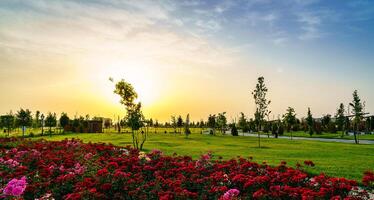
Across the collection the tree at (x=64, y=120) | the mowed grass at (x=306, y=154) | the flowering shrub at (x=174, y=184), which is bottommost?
the mowed grass at (x=306, y=154)

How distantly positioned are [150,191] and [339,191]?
4.48m

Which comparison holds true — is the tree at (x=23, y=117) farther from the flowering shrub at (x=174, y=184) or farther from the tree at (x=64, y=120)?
the flowering shrub at (x=174, y=184)

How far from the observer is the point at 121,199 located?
302 inches

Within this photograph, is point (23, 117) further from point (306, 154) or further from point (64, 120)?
point (306, 154)

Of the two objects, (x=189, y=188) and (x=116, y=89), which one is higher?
(x=116, y=89)

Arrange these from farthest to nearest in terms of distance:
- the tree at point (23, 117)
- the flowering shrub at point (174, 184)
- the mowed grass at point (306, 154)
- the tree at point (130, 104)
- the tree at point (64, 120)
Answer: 1. the tree at point (64, 120)
2. the tree at point (23, 117)
3. the tree at point (130, 104)
4. the mowed grass at point (306, 154)
5. the flowering shrub at point (174, 184)

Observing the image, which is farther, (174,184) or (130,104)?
(130,104)

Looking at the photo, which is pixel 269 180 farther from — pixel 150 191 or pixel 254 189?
pixel 150 191

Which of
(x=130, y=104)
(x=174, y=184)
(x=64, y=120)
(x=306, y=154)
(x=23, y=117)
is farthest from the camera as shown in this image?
(x=64, y=120)

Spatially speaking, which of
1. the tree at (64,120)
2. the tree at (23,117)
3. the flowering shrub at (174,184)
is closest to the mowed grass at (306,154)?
the flowering shrub at (174,184)

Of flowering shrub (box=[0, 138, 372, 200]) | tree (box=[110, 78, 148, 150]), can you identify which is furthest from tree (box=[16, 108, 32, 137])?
flowering shrub (box=[0, 138, 372, 200])

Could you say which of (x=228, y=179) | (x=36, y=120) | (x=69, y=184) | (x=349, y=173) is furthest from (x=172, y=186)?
(x=36, y=120)

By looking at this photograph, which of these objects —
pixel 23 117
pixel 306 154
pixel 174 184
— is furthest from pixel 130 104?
pixel 23 117

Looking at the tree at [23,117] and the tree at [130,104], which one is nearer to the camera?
the tree at [130,104]
